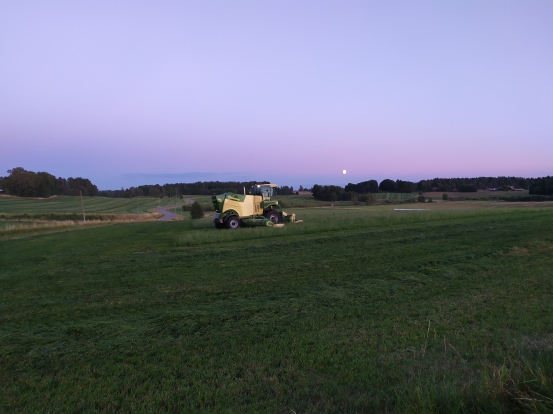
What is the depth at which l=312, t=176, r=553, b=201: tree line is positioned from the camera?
64.3 m

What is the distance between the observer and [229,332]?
540cm

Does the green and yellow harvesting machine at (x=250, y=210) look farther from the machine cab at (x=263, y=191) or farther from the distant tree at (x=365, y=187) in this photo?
the distant tree at (x=365, y=187)

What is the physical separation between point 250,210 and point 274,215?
1.55 meters

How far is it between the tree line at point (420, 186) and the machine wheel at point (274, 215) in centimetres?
4136

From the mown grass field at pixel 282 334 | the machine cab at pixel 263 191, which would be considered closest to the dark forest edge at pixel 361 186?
the machine cab at pixel 263 191

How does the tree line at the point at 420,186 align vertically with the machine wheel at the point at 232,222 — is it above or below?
above

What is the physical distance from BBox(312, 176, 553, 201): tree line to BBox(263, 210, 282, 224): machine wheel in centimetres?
4136

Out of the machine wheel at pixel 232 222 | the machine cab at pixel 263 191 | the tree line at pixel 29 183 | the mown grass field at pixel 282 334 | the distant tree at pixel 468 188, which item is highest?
the tree line at pixel 29 183

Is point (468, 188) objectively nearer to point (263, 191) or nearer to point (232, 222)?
point (263, 191)

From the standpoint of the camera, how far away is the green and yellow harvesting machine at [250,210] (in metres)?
19.8

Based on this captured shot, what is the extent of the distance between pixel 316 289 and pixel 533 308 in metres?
3.63

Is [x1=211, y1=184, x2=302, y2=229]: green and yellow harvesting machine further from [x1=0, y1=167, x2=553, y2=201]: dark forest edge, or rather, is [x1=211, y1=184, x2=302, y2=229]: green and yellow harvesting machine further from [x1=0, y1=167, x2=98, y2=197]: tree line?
[x1=0, y1=167, x2=98, y2=197]: tree line

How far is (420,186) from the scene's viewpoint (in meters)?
78.2

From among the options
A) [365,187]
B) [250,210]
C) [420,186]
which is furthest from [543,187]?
[250,210]
